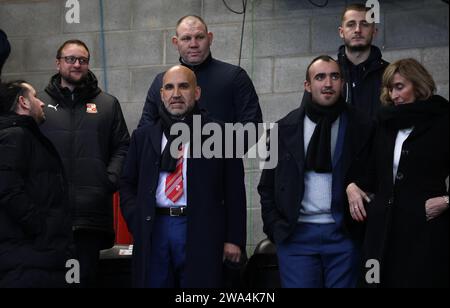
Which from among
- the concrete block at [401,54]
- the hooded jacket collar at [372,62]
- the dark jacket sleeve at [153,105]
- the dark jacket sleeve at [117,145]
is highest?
the concrete block at [401,54]

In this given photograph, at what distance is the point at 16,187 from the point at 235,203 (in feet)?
3.63

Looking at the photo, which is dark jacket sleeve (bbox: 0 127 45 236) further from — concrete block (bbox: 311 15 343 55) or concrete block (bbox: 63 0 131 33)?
concrete block (bbox: 311 15 343 55)

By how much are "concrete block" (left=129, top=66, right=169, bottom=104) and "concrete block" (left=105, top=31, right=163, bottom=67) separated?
5cm

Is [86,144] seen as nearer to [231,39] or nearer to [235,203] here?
[235,203]

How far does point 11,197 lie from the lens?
485 cm

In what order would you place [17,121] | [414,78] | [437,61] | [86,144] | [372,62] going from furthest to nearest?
[437,61]
[86,144]
[372,62]
[17,121]
[414,78]

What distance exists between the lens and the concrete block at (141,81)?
7.02 meters

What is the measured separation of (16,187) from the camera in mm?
4875

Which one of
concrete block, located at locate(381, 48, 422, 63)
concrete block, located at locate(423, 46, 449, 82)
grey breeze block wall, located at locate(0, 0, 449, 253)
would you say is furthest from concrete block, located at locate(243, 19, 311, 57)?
concrete block, located at locate(423, 46, 449, 82)

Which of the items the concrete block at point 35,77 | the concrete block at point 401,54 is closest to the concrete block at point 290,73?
the concrete block at point 401,54

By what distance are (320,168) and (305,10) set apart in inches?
84.9

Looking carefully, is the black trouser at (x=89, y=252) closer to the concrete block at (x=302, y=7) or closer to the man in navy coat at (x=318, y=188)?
the man in navy coat at (x=318, y=188)

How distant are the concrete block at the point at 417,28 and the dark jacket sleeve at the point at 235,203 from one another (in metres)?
1.96

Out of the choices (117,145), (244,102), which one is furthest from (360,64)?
(117,145)
